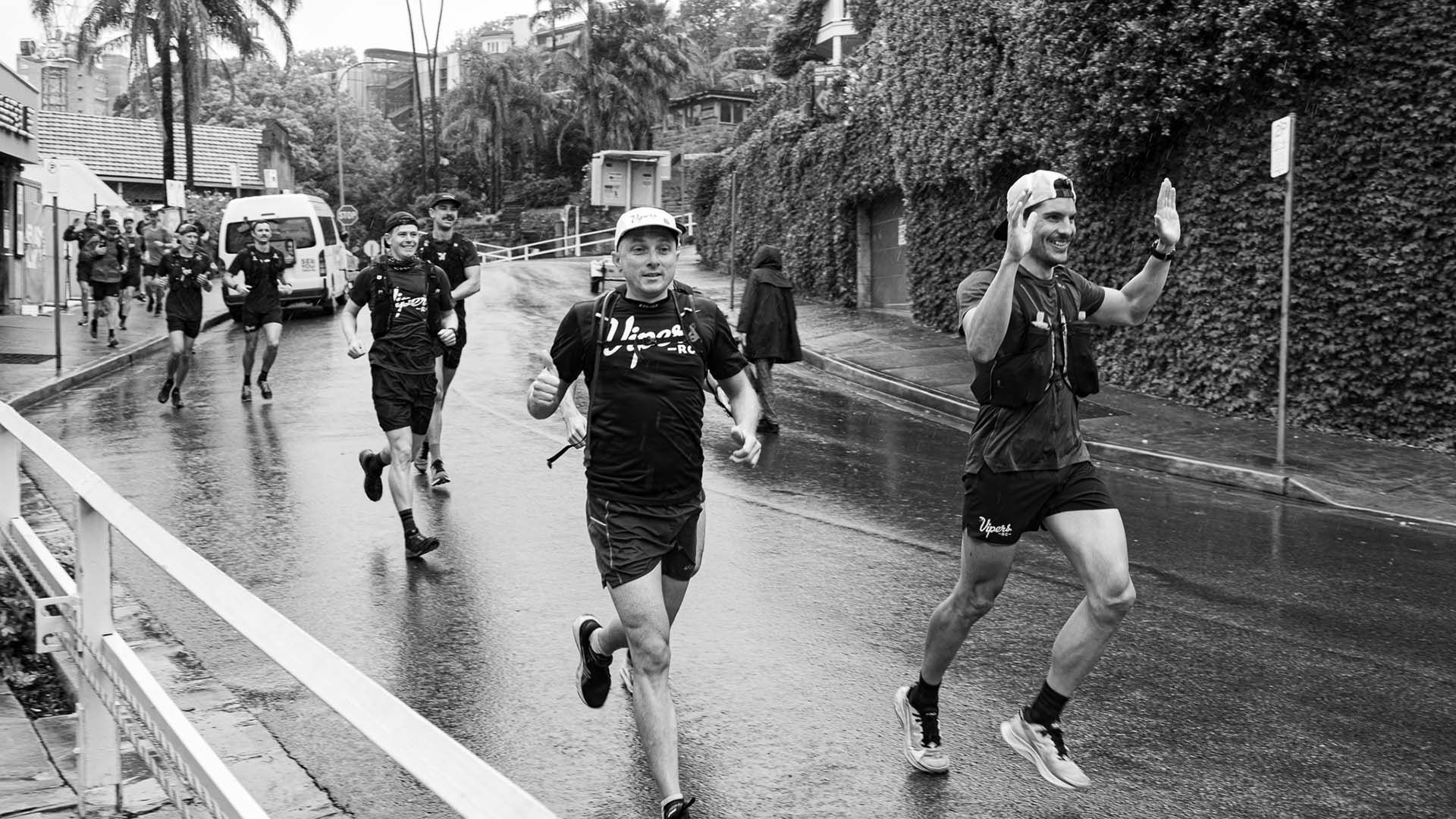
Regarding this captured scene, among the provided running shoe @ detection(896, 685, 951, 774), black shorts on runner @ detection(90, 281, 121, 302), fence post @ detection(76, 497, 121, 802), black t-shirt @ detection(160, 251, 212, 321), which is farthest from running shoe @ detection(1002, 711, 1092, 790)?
black shorts on runner @ detection(90, 281, 121, 302)

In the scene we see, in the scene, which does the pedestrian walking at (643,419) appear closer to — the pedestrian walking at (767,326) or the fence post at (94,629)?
the fence post at (94,629)

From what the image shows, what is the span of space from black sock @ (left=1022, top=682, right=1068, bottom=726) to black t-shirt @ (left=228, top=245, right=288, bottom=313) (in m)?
12.3

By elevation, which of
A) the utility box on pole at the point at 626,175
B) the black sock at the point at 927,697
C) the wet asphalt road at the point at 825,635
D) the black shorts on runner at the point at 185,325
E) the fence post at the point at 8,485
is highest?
the utility box on pole at the point at 626,175

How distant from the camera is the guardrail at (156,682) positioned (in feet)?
5.69

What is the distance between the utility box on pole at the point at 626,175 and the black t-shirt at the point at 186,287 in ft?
123

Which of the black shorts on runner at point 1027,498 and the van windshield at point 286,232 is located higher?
the van windshield at point 286,232

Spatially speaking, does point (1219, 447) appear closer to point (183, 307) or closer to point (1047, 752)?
point (1047, 752)

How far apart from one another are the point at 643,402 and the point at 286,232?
2271 cm

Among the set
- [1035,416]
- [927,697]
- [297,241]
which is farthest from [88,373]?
[1035,416]

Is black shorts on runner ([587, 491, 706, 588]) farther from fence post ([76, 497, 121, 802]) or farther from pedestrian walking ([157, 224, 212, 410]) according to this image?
pedestrian walking ([157, 224, 212, 410])

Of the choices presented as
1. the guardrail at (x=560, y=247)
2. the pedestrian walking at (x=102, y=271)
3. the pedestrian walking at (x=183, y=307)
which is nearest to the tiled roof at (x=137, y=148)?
the guardrail at (x=560, y=247)

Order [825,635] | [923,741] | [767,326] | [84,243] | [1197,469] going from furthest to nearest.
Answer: [84,243]
[767,326]
[1197,469]
[825,635]
[923,741]

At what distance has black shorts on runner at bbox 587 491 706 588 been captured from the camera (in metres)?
4.25

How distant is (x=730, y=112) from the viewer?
66.1 metres
